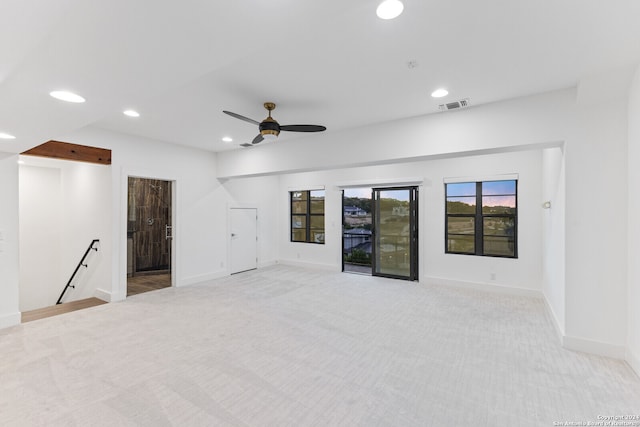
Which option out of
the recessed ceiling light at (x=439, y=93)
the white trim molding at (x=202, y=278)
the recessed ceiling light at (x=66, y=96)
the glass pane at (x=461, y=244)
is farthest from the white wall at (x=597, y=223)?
the white trim molding at (x=202, y=278)

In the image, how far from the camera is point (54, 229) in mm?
5828

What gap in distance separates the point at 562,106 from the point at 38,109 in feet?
15.6

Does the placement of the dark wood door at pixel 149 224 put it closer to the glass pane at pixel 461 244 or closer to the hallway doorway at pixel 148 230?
the hallway doorway at pixel 148 230

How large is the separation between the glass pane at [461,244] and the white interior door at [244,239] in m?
4.54

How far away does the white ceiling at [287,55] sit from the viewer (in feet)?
3.79

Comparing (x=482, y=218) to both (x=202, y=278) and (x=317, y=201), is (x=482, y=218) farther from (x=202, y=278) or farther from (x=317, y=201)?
(x=202, y=278)

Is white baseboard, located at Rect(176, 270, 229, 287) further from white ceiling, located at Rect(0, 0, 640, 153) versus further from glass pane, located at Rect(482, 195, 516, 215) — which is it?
glass pane, located at Rect(482, 195, 516, 215)

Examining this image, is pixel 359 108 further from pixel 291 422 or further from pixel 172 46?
pixel 291 422

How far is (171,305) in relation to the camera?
4438mm

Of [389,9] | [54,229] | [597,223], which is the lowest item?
[54,229]

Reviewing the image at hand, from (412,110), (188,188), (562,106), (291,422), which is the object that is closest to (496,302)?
(562,106)

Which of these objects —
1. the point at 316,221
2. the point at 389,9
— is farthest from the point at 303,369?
the point at 316,221

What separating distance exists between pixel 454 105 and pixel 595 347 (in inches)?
117

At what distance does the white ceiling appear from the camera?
3.79ft
